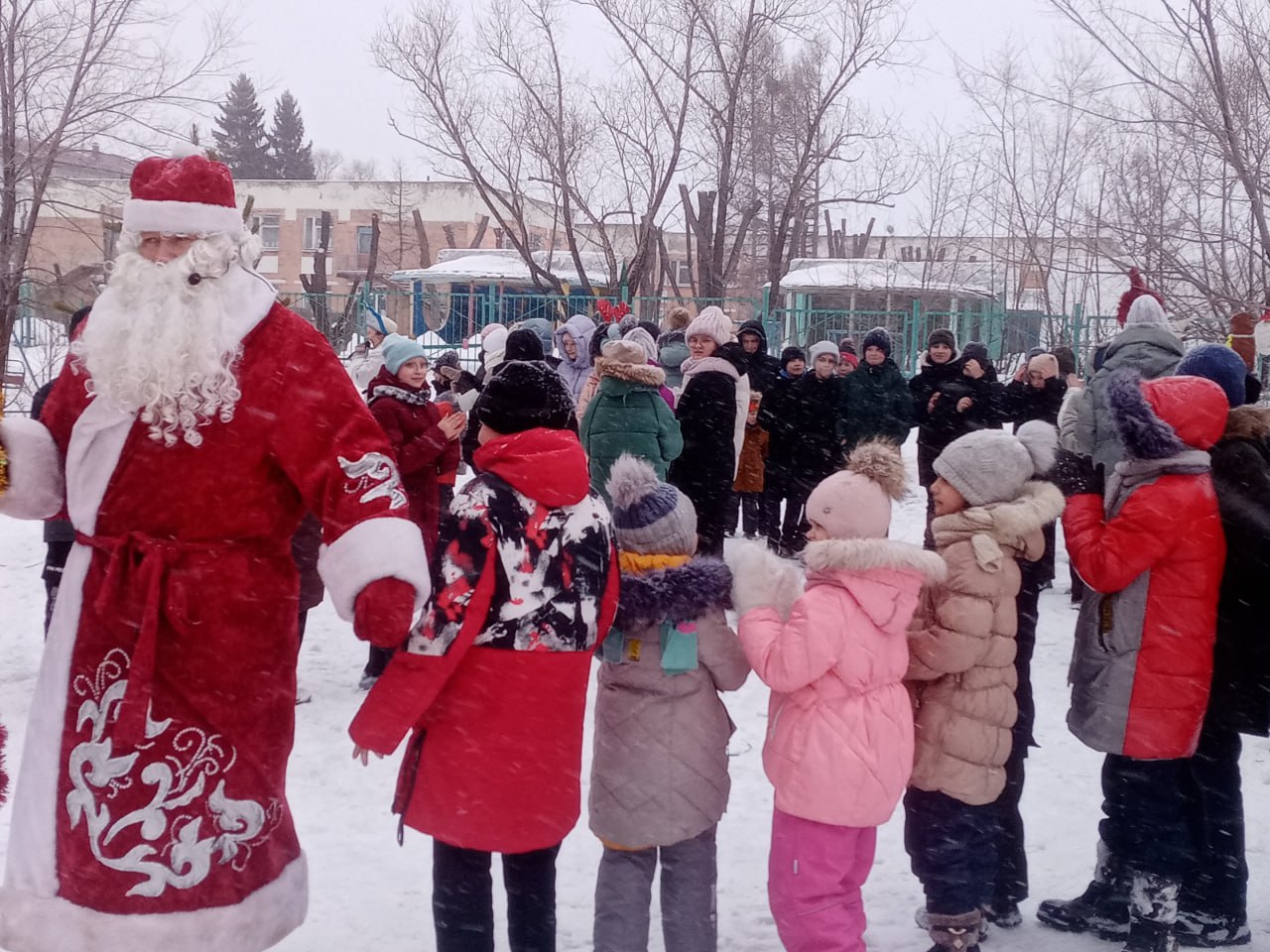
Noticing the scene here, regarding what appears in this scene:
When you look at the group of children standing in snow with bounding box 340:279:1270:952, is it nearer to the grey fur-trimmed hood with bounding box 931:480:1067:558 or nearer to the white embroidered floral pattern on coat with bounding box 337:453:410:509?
the grey fur-trimmed hood with bounding box 931:480:1067:558

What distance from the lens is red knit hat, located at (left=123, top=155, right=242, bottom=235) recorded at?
257 cm

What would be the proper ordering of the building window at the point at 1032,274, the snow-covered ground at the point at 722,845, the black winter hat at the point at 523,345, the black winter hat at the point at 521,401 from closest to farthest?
the black winter hat at the point at 521,401 → the snow-covered ground at the point at 722,845 → the black winter hat at the point at 523,345 → the building window at the point at 1032,274

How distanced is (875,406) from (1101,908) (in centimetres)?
531

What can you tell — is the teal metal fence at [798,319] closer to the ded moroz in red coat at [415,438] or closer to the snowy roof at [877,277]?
the snowy roof at [877,277]

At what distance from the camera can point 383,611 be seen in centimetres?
243

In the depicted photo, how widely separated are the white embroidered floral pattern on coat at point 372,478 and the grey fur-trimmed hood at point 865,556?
108 centimetres

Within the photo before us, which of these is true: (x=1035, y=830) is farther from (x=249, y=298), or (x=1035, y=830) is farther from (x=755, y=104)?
(x=755, y=104)

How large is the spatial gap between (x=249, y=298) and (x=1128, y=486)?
8.16 ft

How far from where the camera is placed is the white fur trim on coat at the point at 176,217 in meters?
2.56

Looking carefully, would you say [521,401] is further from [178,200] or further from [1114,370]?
[1114,370]

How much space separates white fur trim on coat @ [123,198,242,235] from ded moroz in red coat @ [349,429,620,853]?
797 mm

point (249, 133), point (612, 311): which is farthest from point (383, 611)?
point (249, 133)

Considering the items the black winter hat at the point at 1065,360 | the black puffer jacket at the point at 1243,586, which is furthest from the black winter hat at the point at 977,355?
the black puffer jacket at the point at 1243,586

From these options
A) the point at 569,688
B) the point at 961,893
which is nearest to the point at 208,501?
the point at 569,688
